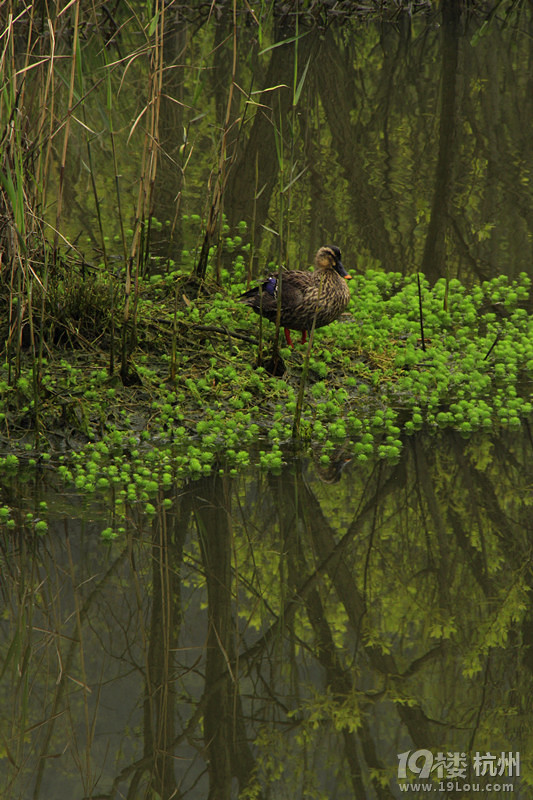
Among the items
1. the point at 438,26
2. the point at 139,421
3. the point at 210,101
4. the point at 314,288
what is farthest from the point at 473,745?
the point at 438,26

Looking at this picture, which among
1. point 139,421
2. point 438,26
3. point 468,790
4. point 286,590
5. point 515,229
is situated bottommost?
point 468,790

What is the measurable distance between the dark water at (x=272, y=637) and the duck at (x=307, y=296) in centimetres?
150

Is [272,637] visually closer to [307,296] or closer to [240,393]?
[240,393]

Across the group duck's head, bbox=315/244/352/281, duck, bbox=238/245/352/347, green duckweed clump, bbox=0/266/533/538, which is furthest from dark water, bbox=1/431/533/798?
duck's head, bbox=315/244/352/281

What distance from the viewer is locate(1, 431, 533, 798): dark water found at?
3203 millimetres

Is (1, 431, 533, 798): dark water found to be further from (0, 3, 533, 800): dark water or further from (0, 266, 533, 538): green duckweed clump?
(0, 266, 533, 538): green duckweed clump

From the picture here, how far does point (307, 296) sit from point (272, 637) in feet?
10.1

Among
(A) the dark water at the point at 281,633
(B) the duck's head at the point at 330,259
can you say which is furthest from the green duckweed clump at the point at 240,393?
(B) the duck's head at the point at 330,259

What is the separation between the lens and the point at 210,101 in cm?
1402

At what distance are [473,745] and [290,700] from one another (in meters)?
0.66

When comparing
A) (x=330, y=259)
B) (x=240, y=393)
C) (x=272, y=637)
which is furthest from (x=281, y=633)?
(x=330, y=259)

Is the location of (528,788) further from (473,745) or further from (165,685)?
(165,685)

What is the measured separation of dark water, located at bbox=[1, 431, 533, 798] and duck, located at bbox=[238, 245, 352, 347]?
1.50 m

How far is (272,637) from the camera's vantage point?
3.81 metres
